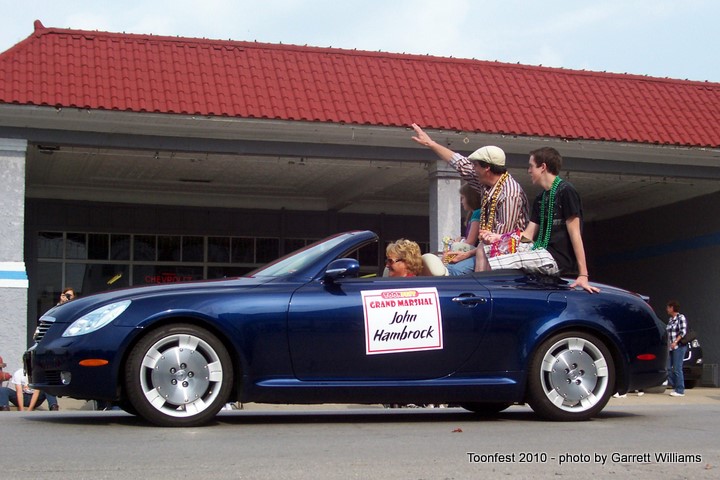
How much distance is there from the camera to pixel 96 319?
6227 mm

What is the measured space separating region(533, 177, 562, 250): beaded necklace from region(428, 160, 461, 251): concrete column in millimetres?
8024

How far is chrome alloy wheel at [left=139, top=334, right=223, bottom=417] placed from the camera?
6.23m

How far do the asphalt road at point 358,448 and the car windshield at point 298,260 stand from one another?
0.97 metres

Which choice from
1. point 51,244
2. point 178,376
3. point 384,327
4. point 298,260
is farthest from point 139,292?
point 51,244

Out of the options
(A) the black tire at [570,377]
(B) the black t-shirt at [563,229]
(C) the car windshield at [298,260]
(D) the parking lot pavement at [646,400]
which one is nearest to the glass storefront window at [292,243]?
(D) the parking lot pavement at [646,400]

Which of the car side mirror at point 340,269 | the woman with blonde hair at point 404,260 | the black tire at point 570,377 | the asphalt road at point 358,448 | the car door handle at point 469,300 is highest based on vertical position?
the woman with blonde hair at point 404,260

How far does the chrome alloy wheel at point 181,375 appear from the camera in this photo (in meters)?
6.23

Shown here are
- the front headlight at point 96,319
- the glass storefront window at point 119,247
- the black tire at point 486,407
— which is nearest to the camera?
the front headlight at point 96,319

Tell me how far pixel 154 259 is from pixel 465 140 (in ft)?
26.5

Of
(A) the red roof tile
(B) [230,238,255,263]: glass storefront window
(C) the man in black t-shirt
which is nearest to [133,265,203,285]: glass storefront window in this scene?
(B) [230,238,255,263]: glass storefront window

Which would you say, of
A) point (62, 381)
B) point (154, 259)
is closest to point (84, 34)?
point (154, 259)

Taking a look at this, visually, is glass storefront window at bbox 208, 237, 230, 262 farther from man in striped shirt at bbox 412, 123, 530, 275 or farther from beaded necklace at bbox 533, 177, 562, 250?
beaded necklace at bbox 533, 177, 562, 250

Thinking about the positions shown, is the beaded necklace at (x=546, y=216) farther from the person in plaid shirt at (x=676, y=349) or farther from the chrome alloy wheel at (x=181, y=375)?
the person in plaid shirt at (x=676, y=349)

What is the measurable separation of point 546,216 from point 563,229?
153 mm
